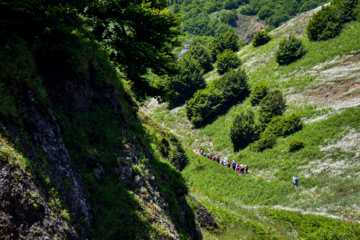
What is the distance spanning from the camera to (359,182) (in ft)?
→ 74.8

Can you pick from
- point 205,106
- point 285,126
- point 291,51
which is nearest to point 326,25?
point 291,51

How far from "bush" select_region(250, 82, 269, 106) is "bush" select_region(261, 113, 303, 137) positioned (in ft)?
26.8

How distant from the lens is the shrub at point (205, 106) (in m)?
51.2

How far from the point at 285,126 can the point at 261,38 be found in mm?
34303

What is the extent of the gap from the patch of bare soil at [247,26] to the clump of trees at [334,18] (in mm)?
98592

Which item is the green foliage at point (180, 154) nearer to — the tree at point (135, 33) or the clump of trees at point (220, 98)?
the clump of trees at point (220, 98)

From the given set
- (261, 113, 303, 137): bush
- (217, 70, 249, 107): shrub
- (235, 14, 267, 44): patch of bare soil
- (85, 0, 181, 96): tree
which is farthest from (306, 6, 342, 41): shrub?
(235, 14, 267, 44): patch of bare soil

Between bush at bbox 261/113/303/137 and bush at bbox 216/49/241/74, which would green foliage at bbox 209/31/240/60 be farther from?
bush at bbox 261/113/303/137

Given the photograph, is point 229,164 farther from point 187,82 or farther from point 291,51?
point 187,82

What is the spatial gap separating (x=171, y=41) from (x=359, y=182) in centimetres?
2068

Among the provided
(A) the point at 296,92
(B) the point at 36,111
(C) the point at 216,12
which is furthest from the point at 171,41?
(C) the point at 216,12

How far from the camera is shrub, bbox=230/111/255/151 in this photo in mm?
39281

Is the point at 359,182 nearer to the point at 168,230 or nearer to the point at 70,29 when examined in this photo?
the point at 168,230

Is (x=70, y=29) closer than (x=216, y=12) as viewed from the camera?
Yes
